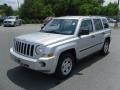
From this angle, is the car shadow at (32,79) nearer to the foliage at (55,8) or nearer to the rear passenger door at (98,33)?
the rear passenger door at (98,33)

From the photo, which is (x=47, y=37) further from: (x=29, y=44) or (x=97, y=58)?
(x=97, y=58)

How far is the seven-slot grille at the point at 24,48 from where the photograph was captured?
5322mm

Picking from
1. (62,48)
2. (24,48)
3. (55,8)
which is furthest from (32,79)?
(55,8)

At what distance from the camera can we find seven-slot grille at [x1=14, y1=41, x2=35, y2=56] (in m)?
5.32

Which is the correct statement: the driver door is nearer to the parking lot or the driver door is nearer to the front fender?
the front fender

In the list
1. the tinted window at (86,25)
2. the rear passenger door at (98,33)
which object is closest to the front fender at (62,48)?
the tinted window at (86,25)

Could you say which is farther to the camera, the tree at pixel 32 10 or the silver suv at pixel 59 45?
the tree at pixel 32 10

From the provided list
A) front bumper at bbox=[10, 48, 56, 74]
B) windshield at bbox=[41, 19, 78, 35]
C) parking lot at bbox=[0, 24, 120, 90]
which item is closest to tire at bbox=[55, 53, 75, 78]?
parking lot at bbox=[0, 24, 120, 90]

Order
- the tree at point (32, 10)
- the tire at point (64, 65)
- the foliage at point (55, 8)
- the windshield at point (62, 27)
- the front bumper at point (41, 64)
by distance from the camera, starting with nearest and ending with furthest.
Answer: the front bumper at point (41, 64)
the tire at point (64, 65)
the windshield at point (62, 27)
the tree at point (32, 10)
the foliage at point (55, 8)

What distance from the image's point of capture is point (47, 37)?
5738mm

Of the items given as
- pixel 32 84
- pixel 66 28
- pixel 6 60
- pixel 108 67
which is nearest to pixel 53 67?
pixel 32 84

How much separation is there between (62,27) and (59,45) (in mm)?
1303

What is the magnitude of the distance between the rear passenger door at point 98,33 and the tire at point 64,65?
1.80 m

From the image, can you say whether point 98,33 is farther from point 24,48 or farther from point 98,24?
point 24,48
